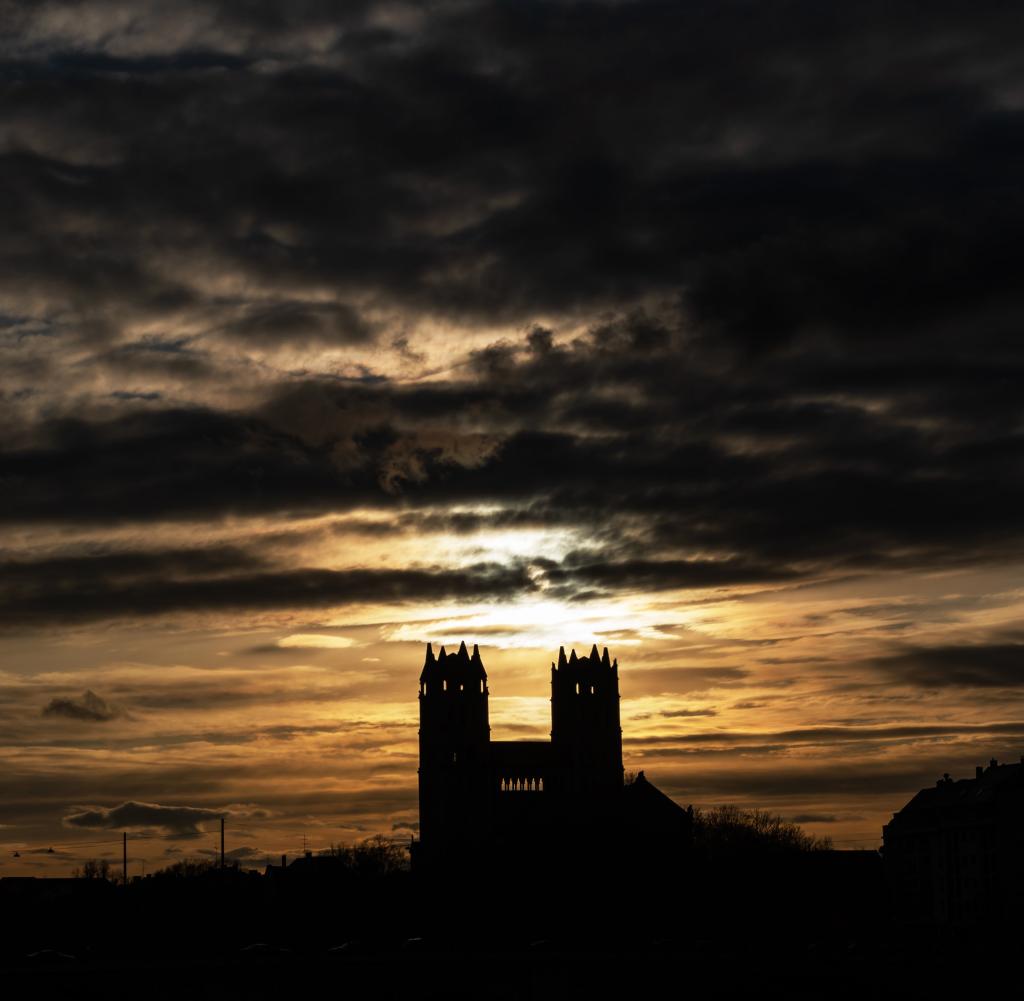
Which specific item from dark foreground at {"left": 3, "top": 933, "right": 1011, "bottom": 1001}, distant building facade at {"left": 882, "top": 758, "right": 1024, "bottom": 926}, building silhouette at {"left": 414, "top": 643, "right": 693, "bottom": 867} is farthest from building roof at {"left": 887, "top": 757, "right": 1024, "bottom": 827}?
dark foreground at {"left": 3, "top": 933, "right": 1011, "bottom": 1001}

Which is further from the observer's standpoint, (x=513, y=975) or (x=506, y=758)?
(x=506, y=758)

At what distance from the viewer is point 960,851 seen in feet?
522

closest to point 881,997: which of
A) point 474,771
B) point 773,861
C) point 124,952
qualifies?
point 124,952

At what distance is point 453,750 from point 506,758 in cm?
630

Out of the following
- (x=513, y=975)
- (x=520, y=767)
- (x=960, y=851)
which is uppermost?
(x=520, y=767)

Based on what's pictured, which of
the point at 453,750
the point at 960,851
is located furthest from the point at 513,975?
the point at 453,750

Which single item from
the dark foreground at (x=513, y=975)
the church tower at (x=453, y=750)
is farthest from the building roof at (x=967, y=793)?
the dark foreground at (x=513, y=975)

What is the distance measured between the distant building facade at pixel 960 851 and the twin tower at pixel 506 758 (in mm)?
30455

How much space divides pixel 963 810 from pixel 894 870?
19.7 m

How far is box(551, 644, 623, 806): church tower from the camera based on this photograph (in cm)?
17738

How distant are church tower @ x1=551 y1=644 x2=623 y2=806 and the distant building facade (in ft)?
100

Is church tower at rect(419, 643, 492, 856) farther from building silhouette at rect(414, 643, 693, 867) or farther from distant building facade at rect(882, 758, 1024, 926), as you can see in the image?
distant building facade at rect(882, 758, 1024, 926)

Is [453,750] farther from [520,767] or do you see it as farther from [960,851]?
[960,851]

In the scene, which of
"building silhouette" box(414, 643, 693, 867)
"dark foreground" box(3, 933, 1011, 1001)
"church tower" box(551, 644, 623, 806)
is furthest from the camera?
"church tower" box(551, 644, 623, 806)
